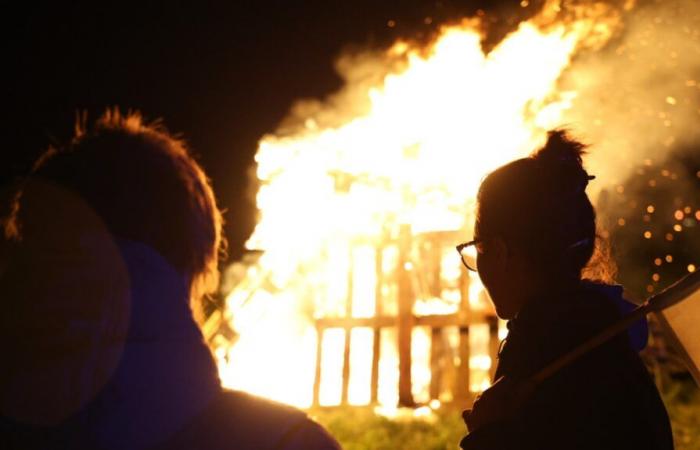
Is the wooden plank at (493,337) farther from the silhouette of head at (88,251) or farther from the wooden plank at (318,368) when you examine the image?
the silhouette of head at (88,251)

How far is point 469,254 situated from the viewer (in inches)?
Answer: 91.7

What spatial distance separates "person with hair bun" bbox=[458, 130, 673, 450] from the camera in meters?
1.67

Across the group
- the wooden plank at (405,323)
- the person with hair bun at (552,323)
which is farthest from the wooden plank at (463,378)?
the person with hair bun at (552,323)

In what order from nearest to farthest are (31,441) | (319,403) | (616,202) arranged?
(31,441) < (319,403) < (616,202)

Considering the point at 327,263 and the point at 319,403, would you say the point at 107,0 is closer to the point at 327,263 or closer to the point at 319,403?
the point at 327,263

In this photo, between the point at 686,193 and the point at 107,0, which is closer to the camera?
the point at 686,193

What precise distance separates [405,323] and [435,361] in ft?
1.35

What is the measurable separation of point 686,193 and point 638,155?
68 cm

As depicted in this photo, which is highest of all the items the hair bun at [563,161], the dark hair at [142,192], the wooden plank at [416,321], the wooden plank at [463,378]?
the hair bun at [563,161]

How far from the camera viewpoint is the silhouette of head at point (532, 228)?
1.93 metres

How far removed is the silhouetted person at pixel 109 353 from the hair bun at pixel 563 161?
46.2 inches

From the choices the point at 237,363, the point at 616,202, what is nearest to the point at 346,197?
the point at 237,363

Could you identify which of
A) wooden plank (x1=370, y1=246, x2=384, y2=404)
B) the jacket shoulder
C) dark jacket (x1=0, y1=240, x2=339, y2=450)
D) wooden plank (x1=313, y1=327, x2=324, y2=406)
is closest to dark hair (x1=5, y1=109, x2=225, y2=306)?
dark jacket (x1=0, y1=240, x2=339, y2=450)

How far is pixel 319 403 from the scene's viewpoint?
237 inches
